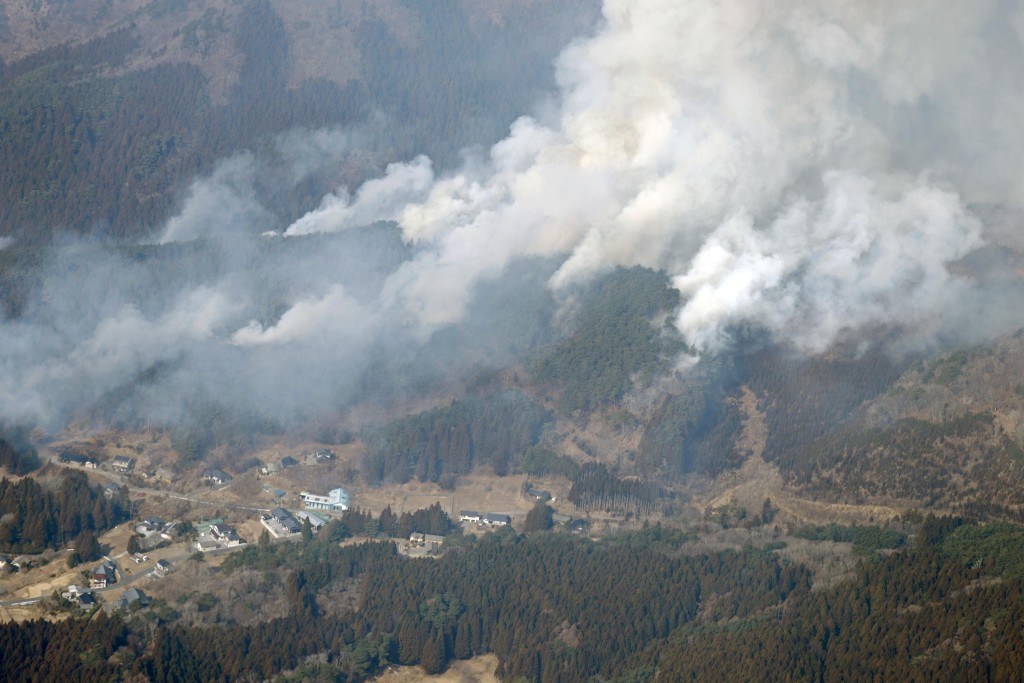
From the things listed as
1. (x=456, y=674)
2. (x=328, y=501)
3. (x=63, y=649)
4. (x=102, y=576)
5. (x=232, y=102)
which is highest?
(x=232, y=102)

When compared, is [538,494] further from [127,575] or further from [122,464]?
[122,464]

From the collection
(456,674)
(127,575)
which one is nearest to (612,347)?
(456,674)

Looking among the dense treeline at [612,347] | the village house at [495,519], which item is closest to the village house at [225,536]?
the village house at [495,519]

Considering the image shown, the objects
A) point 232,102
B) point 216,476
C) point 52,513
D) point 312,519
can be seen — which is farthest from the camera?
point 232,102

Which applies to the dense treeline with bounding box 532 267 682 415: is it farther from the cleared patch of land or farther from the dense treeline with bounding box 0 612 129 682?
the dense treeline with bounding box 0 612 129 682

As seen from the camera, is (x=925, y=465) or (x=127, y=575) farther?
(x=925, y=465)

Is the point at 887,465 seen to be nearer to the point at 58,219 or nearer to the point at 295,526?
the point at 295,526
